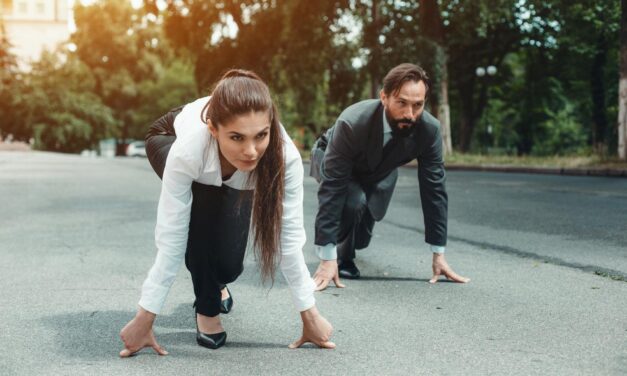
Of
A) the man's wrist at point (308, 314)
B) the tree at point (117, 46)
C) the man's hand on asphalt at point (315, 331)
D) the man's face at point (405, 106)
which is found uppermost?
the tree at point (117, 46)

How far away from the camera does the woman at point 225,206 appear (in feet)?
9.52

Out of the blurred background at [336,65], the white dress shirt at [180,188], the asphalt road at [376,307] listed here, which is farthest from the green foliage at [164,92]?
the white dress shirt at [180,188]

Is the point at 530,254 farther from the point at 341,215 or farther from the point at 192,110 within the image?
the point at 192,110

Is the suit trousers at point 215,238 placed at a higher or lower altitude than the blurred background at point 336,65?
lower

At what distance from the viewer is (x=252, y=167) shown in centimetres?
296

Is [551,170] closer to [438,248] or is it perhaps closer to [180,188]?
[438,248]

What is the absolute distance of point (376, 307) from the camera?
4.03m

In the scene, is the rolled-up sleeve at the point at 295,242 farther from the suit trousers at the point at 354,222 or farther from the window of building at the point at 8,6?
the window of building at the point at 8,6

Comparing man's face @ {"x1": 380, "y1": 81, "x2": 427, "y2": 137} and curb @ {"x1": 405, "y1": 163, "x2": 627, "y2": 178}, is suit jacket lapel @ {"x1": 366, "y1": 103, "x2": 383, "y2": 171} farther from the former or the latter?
curb @ {"x1": 405, "y1": 163, "x2": 627, "y2": 178}

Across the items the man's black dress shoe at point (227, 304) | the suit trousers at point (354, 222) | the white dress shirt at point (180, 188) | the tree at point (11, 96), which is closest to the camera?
the white dress shirt at point (180, 188)

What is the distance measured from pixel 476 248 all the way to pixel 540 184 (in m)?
7.60

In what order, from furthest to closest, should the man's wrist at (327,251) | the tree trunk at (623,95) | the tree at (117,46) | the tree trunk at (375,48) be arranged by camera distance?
the tree at (117,46), the tree trunk at (375,48), the tree trunk at (623,95), the man's wrist at (327,251)

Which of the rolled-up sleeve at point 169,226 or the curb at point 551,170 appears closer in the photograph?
the rolled-up sleeve at point 169,226

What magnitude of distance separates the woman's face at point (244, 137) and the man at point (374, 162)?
160 cm
